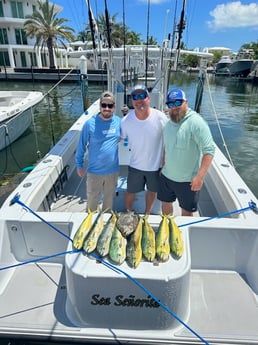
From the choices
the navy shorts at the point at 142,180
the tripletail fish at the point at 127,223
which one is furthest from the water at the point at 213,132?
the tripletail fish at the point at 127,223

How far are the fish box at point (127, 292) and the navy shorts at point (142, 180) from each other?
1.00 m

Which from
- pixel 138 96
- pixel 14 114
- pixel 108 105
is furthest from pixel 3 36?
pixel 138 96

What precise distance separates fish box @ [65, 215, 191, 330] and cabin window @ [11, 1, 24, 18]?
1414 inches

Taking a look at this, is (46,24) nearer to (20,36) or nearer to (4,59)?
(20,36)

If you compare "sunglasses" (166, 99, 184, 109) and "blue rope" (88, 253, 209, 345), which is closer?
"blue rope" (88, 253, 209, 345)

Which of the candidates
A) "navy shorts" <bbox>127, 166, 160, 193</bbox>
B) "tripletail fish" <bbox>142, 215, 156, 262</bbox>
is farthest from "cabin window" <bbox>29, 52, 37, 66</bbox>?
"tripletail fish" <bbox>142, 215, 156, 262</bbox>

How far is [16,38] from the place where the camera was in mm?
31219

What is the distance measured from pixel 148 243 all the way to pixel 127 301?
1.18 feet

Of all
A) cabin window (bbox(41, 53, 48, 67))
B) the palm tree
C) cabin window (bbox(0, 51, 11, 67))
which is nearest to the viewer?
the palm tree

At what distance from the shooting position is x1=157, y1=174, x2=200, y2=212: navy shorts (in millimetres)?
2254

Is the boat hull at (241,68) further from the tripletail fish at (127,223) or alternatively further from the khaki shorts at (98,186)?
the tripletail fish at (127,223)

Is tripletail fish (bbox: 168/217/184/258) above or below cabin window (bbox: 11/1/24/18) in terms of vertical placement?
below

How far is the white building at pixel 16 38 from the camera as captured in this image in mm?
29266

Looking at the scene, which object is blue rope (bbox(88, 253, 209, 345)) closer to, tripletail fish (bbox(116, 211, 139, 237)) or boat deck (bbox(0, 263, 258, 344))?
boat deck (bbox(0, 263, 258, 344))
